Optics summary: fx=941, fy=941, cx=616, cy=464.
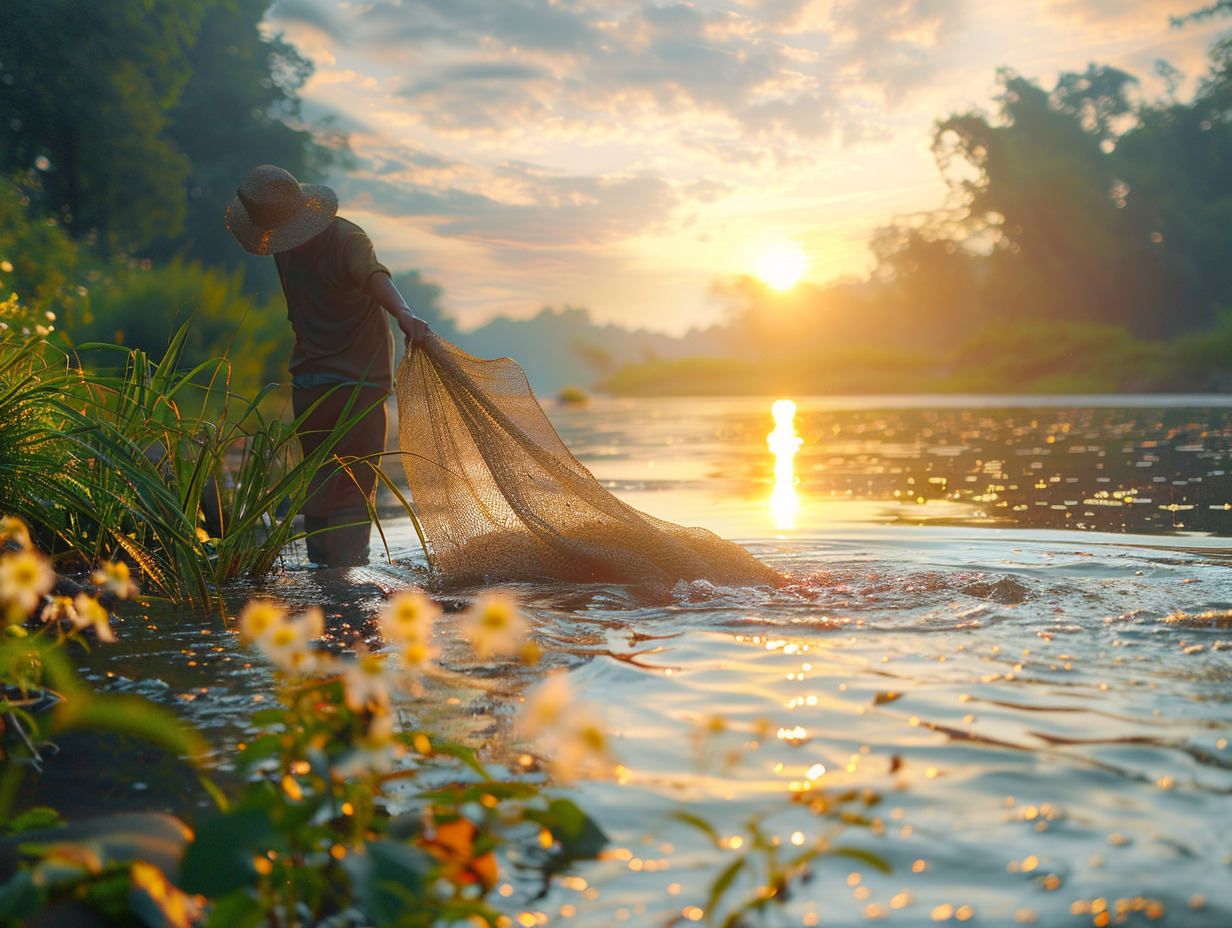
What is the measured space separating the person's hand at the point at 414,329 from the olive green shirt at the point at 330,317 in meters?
0.56

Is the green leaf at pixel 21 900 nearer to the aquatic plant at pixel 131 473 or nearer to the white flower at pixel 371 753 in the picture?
the white flower at pixel 371 753

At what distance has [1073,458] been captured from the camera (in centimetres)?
1021

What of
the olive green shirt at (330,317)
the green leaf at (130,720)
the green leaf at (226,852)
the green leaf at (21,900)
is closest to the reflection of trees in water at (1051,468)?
the olive green shirt at (330,317)

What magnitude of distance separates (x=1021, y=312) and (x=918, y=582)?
42301 mm

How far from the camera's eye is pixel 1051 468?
928 centimetres

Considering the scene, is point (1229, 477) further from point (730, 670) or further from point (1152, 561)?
point (730, 670)

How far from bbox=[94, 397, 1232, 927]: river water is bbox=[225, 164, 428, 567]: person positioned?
1.38 ft

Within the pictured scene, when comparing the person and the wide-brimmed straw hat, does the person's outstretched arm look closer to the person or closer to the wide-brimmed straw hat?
Answer: the person

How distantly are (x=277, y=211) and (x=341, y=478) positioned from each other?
4.72ft

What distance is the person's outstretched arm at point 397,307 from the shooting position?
13.8ft

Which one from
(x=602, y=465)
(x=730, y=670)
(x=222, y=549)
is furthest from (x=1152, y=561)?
(x=602, y=465)

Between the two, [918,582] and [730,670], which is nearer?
[730,670]

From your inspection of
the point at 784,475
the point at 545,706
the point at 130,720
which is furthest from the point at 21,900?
the point at 784,475

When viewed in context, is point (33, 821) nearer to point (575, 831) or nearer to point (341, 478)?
point (575, 831)
